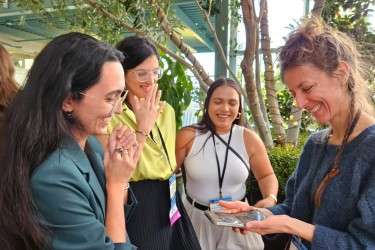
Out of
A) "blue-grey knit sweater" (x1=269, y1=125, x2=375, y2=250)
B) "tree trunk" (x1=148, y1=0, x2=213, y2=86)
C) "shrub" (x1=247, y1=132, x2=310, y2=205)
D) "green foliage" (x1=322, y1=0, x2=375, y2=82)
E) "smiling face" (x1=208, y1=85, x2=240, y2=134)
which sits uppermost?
"green foliage" (x1=322, y1=0, x2=375, y2=82)

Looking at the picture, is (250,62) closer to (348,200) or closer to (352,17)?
(352,17)

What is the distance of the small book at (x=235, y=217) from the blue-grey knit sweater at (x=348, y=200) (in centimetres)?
20

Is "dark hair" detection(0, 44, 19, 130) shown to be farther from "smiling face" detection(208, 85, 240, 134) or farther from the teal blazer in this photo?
"smiling face" detection(208, 85, 240, 134)

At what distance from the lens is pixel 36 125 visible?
0.97 m

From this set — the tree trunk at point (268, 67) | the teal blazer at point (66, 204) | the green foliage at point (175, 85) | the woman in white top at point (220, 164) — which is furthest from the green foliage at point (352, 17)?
the teal blazer at point (66, 204)

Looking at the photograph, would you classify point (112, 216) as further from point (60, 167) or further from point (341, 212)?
point (341, 212)

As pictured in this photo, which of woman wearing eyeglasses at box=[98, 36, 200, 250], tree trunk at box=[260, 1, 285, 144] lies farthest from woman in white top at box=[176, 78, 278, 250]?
tree trunk at box=[260, 1, 285, 144]

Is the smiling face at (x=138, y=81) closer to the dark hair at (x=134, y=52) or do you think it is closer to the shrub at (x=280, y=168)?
the dark hair at (x=134, y=52)

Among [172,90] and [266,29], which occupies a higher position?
[266,29]

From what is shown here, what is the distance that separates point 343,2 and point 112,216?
3.52 metres

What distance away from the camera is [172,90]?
10.8ft

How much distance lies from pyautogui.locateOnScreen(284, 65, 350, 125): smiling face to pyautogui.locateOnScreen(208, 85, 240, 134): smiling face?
0.96 m

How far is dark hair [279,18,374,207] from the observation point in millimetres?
1119

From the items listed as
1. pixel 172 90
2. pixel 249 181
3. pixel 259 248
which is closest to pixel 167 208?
pixel 259 248
